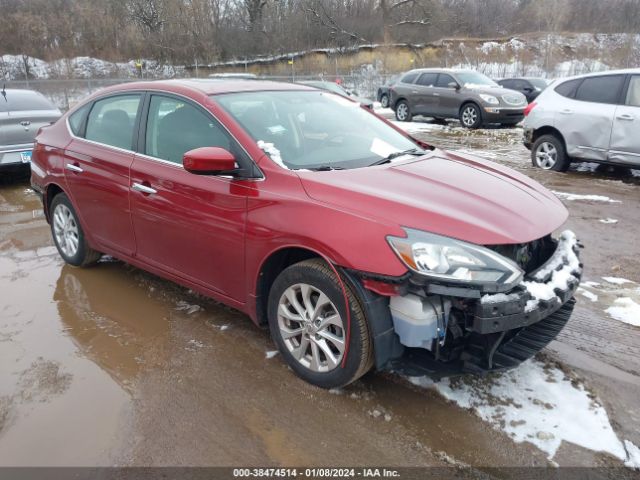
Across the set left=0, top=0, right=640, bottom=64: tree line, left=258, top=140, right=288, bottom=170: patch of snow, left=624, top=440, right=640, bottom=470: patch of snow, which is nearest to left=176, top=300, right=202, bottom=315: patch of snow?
left=258, top=140, right=288, bottom=170: patch of snow

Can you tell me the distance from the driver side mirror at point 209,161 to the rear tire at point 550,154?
7181mm

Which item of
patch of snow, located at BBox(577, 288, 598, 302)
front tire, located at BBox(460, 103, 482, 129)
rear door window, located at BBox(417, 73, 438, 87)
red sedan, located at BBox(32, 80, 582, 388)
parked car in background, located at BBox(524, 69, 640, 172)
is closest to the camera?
red sedan, located at BBox(32, 80, 582, 388)

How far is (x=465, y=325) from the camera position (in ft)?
7.80

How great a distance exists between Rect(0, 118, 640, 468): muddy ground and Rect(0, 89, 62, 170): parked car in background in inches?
155

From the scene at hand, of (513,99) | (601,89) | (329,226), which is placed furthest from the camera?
(513,99)

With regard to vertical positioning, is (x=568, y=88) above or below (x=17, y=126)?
above

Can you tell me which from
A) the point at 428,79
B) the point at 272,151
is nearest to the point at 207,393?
the point at 272,151

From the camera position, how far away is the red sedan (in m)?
2.36

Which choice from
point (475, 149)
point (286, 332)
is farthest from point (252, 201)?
point (475, 149)

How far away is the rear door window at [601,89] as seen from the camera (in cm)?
751

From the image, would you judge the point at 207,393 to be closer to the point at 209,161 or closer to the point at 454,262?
the point at 209,161

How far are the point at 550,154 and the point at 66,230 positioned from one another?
7.65 meters

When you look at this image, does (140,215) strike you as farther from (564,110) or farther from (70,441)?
(564,110)

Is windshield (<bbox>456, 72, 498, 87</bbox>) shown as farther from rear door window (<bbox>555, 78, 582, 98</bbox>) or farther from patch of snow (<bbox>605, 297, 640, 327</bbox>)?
patch of snow (<bbox>605, 297, 640, 327</bbox>)
